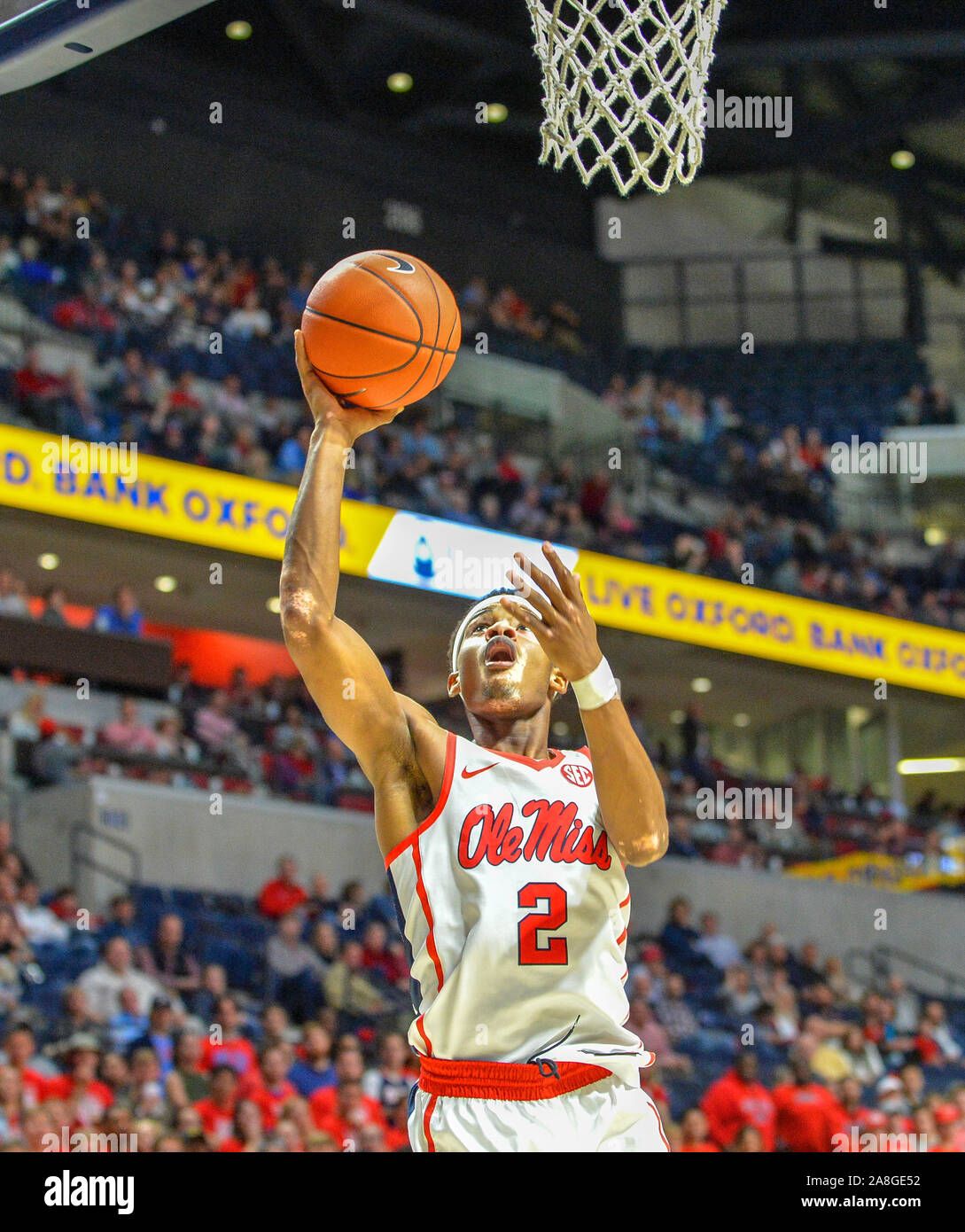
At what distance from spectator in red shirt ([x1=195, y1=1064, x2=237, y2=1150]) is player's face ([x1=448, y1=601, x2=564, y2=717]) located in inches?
224

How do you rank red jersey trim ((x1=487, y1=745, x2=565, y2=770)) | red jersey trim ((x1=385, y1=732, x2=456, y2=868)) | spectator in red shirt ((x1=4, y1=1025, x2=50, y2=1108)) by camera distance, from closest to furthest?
red jersey trim ((x1=385, y1=732, x2=456, y2=868))
red jersey trim ((x1=487, y1=745, x2=565, y2=770))
spectator in red shirt ((x1=4, y1=1025, x2=50, y2=1108))

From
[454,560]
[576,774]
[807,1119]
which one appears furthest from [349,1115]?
[576,774]

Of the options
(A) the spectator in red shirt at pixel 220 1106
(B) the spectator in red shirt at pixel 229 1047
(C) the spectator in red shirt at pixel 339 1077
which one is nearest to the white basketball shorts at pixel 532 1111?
(A) the spectator in red shirt at pixel 220 1106

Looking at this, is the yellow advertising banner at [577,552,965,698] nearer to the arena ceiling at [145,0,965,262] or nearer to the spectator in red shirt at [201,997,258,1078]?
the arena ceiling at [145,0,965,262]

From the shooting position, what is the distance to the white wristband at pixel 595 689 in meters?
3.19

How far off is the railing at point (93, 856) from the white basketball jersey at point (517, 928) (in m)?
8.19

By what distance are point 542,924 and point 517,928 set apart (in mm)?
51

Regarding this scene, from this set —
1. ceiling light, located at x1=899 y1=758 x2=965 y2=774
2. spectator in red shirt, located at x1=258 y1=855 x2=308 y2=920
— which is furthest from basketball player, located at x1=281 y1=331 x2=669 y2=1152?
ceiling light, located at x1=899 y1=758 x2=965 y2=774

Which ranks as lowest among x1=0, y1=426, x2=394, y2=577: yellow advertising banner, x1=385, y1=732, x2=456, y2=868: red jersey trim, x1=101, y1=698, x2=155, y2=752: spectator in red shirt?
x1=385, y1=732, x2=456, y2=868: red jersey trim

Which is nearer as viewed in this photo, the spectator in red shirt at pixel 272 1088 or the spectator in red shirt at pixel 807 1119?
the spectator in red shirt at pixel 272 1088

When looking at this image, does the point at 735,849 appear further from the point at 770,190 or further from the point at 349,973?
the point at 770,190

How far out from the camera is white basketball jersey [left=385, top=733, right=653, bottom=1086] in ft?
11.0

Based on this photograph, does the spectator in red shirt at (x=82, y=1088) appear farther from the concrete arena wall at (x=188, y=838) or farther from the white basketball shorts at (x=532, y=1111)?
the white basketball shorts at (x=532, y=1111)

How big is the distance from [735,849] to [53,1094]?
8575 millimetres
